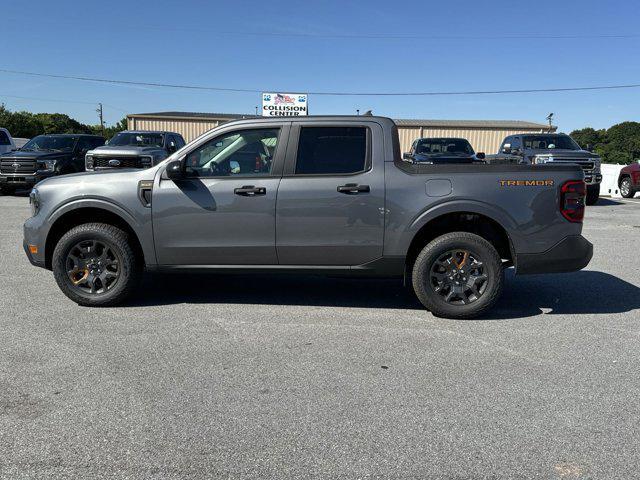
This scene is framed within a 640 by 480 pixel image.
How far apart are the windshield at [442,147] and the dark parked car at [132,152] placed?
23.7 feet

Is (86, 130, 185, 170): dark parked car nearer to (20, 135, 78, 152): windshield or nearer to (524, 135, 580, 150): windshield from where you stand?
(20, 135, 78, 152): windshield

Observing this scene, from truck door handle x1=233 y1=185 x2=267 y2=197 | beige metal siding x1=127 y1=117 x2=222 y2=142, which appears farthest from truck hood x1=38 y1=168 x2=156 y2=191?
beige metal siding x1=127 y1=117 x2=222 y2=142

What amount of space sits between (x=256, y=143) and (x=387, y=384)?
2.68 metres

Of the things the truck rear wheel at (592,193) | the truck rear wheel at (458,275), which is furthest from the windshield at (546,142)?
the truck rear wheel at (458,275)

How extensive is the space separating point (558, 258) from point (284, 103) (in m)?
33.0

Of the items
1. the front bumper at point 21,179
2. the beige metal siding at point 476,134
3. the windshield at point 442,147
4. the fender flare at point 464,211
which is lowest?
the fender flare at point 464,211

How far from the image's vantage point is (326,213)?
502 centimetres

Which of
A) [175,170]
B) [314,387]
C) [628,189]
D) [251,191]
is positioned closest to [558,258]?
[314,387]

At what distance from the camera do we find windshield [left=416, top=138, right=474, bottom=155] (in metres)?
15.8

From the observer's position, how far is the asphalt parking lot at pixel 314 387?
280 centimetres

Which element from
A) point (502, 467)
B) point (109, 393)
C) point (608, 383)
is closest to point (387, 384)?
point (502, 467)

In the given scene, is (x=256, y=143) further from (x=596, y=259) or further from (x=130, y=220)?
(x=596, y=259)

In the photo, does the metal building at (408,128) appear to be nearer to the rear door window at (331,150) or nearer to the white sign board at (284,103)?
the white sign board at (284,103)

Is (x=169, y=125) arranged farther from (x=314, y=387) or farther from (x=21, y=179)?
(x=314, y=387)
